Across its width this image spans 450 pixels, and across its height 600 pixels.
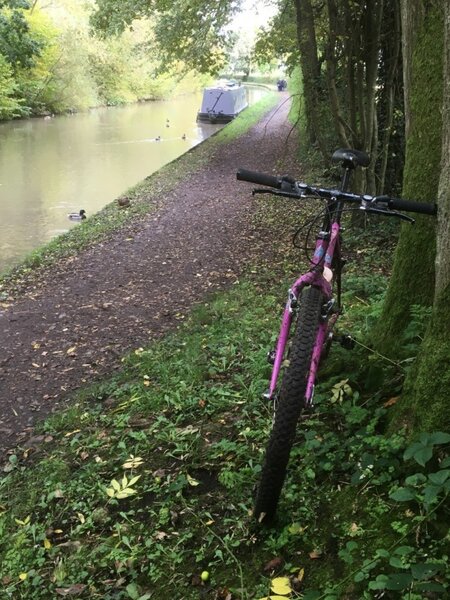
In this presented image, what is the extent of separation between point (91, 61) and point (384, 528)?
158ft

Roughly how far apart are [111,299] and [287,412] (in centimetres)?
550

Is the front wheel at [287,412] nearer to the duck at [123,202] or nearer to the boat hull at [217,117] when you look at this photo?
the duck at [123,202]

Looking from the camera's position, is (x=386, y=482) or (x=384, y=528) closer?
(x=384, y=528)

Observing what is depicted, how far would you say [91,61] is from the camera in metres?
43.9

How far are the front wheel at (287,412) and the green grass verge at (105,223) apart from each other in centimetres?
684

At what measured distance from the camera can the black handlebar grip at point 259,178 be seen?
2473 millimetres

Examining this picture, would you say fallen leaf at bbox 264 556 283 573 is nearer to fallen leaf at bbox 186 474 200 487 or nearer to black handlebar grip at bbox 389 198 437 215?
fallen leaf at bbox 186 474 200 487

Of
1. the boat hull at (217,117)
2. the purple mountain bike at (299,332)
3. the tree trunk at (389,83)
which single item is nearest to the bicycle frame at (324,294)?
the purple mountain bike at (299,332)

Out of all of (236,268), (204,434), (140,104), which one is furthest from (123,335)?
(140,104)

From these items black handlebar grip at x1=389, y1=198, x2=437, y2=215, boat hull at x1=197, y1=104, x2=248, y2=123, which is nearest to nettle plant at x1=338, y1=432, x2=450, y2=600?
black handlebar grip at x1=389, y1=198, x2=437, y2=215

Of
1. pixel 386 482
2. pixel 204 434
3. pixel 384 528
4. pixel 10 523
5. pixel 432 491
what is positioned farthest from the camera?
pixel 204 434

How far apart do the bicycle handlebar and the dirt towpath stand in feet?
10.7

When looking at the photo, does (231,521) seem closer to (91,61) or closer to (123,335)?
(123,335)

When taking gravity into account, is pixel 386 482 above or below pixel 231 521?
above
